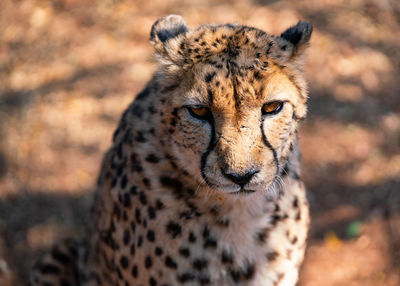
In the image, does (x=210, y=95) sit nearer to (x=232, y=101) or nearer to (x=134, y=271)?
(x=232, y=101)

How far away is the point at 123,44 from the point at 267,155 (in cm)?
278

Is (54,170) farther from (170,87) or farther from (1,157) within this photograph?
(170,87)

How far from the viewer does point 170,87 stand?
1.90 meters

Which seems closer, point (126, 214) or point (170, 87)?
point (170, 87)

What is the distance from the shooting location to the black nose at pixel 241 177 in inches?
66.6

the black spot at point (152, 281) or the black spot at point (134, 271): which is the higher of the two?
the black spot at point (134, 271)

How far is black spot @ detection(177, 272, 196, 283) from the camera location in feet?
6.88

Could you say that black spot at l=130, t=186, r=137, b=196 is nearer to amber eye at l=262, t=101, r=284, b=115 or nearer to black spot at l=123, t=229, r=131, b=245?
black spot at l=123, t=229, r=131, b=245

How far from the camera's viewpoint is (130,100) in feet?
13.1

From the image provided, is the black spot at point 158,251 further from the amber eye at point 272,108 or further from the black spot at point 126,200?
the amber eye at point 272,108

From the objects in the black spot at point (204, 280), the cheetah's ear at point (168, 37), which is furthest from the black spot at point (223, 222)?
the cheetah's ear at point (168, 37)

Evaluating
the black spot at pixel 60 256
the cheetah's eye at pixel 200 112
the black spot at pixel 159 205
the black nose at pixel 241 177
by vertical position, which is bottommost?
the black spot at pixel 60 256

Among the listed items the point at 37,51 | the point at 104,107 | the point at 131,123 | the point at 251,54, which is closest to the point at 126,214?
the point at 131,123

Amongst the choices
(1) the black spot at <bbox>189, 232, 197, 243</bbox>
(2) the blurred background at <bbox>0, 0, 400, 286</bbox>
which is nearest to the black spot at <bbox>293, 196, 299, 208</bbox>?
(1) the black spot at <bbox>189, 232, 197, 243</bbox>
